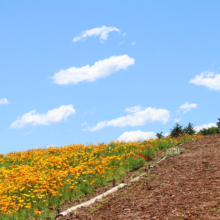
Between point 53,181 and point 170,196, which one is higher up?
point 53,181

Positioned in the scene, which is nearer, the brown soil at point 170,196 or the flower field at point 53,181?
the brown soil at point 170,196

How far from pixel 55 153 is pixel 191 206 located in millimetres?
10063

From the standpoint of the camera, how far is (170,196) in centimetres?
588

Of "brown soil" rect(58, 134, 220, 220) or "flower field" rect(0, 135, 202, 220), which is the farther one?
"flower field" rect(0, 135, 202, 220)

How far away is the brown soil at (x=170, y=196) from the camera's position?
4969 millimetres

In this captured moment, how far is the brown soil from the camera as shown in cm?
497

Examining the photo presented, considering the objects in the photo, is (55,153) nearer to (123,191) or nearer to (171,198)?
(123,191)

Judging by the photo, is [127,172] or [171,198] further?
[127,172]

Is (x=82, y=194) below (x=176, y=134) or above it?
below

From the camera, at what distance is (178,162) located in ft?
29.2

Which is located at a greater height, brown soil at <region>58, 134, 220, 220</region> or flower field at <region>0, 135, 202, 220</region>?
flower field at <region>0, 135, 202, 220</region>

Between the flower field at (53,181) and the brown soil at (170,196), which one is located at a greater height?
the flower field at (53,181)

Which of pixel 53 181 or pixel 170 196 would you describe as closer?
pixel 170 196

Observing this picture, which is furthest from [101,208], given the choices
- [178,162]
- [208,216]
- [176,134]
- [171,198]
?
[176,134]
